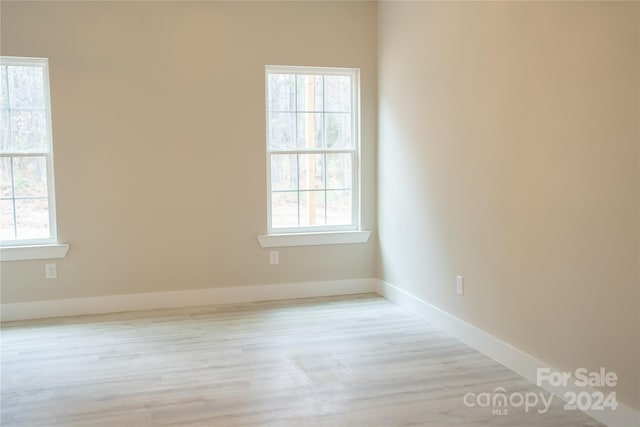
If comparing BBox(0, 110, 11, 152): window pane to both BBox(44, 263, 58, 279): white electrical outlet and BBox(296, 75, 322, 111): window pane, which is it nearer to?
BBox(44, 263, 58, 279): white electrical outlet

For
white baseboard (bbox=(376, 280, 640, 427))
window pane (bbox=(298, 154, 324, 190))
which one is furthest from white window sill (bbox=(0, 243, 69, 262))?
white baseboard (bbox=(376, 280, 640, 427))

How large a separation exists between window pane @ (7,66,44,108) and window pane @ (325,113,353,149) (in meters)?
2.28

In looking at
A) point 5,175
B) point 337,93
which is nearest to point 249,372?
point 5,175

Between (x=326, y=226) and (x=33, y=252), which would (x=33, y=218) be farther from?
(x=326, y=226)

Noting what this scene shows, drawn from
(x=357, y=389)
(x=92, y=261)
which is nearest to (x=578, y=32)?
(x=357, y=389)

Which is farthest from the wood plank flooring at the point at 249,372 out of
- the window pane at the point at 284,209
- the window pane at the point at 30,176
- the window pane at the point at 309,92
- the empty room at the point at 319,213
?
the window pane at the point at 309,92

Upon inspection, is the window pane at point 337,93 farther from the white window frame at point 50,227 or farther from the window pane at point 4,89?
the window pane at point 4,89

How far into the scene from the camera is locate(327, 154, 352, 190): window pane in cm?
510

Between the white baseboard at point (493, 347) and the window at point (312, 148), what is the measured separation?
2.89 feet

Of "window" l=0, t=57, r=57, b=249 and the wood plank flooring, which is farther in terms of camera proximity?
"window" l=0, t=57, r=57, b=249

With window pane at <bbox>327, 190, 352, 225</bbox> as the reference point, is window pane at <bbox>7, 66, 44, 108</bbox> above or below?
above

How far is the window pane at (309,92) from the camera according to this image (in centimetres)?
498

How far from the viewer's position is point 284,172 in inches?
196

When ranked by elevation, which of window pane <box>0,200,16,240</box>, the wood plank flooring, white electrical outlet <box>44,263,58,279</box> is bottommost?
the wood plank flooring
